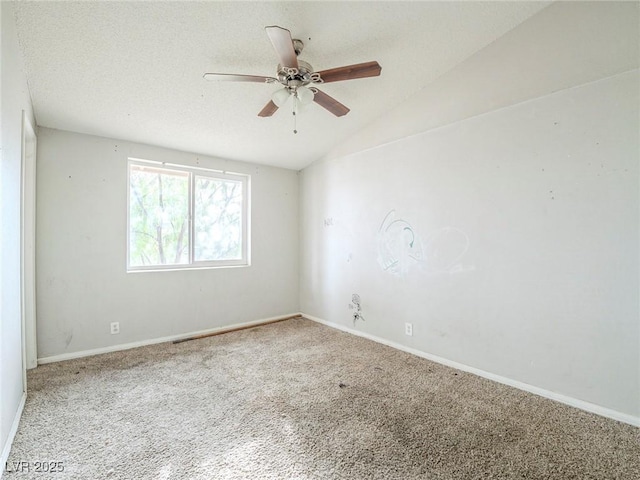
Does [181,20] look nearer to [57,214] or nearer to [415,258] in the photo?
[57,214]

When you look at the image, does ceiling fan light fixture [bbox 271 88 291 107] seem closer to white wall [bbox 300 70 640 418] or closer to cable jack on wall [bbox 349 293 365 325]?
white wall [bbox 300 70 640 418]

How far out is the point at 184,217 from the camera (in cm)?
356

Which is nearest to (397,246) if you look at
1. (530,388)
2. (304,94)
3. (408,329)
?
(408,329)

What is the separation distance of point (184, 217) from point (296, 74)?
230cm

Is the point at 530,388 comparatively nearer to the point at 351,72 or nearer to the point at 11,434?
the point at 351,72

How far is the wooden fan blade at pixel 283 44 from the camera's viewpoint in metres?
1.51

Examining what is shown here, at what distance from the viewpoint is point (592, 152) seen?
200 centimetres

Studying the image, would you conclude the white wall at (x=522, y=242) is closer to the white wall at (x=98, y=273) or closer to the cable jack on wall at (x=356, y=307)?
the cable jack on wall at (x=356, y=307)

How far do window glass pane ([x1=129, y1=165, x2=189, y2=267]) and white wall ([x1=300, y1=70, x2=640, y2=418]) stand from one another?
2086 mm

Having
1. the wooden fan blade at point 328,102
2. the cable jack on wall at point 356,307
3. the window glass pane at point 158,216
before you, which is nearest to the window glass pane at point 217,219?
the window glass pane at point 158,216

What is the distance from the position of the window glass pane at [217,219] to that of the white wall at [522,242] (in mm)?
1660

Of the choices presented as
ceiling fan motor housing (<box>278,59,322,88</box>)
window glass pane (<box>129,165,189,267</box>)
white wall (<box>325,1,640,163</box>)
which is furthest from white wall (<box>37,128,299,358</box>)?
white wall (<box>325,1,640,163</box>)

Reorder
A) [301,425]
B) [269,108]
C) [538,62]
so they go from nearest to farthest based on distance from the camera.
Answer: [301,425], [538,62], [269,108]

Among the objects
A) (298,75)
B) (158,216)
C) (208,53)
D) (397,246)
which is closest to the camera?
(298,75)
